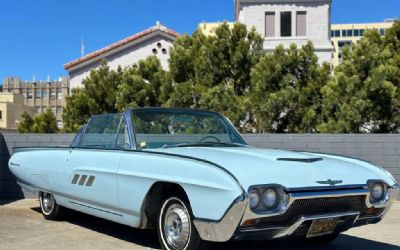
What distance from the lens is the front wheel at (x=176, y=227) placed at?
4973mm

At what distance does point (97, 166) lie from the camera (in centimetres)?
617

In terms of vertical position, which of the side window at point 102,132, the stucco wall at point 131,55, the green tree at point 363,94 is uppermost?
the stucco wall at point 131,55

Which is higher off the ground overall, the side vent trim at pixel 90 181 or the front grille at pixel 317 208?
the side vent trim at pixel 90 181

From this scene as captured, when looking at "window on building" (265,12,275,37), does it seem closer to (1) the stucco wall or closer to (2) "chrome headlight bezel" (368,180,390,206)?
(1) the stucco wall

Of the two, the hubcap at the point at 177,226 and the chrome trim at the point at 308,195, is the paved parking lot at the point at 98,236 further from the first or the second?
the chrome trim at the point at 308,195

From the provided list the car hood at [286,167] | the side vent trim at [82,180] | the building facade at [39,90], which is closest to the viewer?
the car hood at [286,167]

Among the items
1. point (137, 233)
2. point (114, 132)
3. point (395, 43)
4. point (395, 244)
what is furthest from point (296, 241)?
point (395, 43)

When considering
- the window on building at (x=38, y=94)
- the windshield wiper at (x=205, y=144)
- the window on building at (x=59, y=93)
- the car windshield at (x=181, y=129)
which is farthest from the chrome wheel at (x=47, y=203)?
the window on building at (x=38, y=94)

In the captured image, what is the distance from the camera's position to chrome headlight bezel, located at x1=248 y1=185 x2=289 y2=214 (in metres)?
4.49

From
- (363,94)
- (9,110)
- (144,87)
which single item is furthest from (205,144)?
(9,110)

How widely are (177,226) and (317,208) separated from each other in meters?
1.32

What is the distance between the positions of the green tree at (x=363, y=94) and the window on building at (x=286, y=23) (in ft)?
52.1

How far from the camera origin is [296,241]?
21.2ft

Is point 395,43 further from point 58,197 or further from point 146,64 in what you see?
point 58,197
